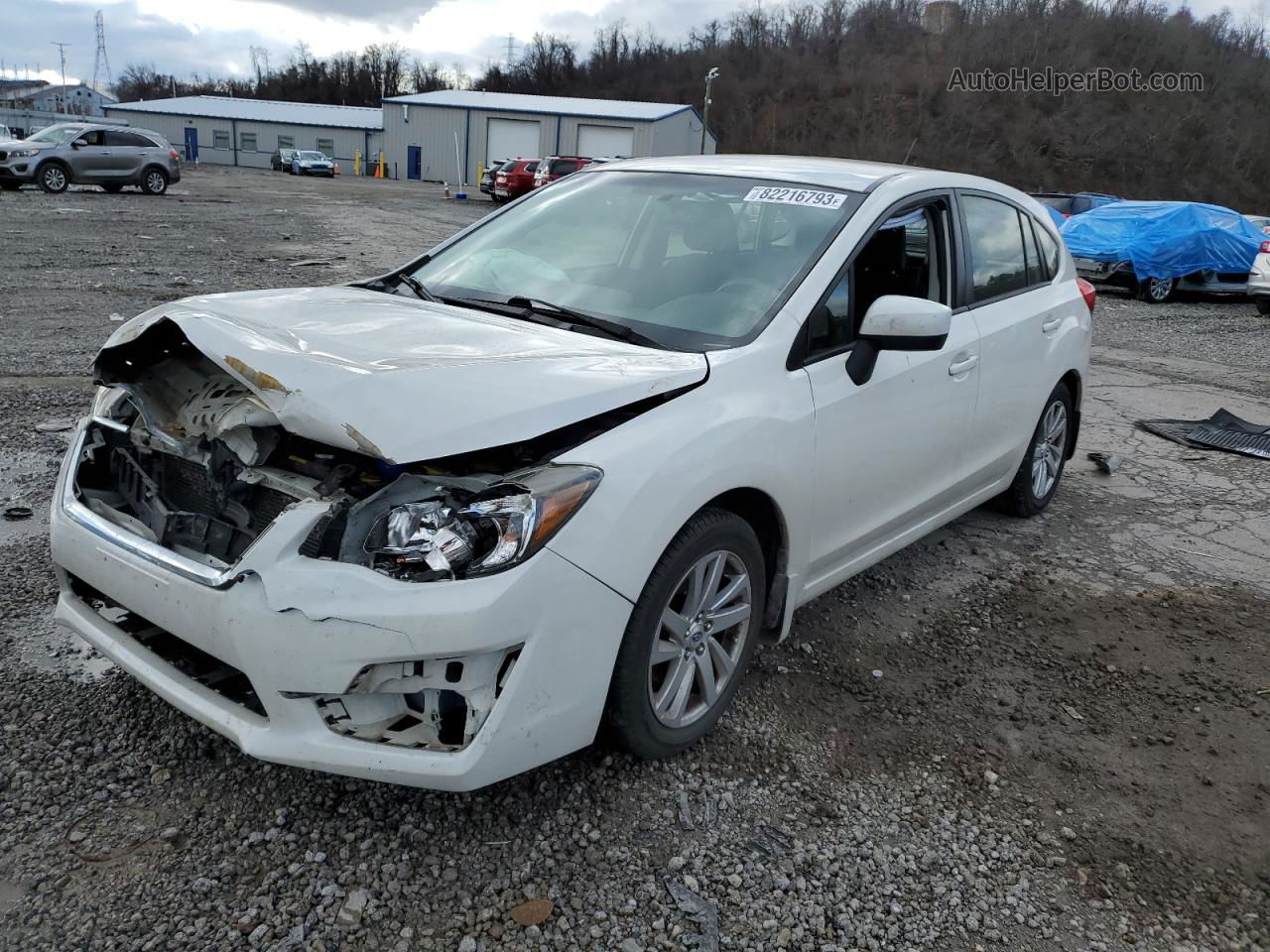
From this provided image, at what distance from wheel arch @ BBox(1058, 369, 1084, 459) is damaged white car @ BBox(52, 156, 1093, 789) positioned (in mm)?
1311

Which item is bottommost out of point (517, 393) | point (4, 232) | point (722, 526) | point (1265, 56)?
point (4, 232)

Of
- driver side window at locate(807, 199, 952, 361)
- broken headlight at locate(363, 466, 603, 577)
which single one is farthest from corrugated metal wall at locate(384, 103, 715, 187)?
broken headlight at locate(363, 466, 603, 577)

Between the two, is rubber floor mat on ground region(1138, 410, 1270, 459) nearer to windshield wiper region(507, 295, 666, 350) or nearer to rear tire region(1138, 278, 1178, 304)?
windshield wiper region(507, 295, 666, 350)

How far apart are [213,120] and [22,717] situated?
67.2 m

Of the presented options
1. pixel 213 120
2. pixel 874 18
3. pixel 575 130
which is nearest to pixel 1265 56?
pixel 874 18

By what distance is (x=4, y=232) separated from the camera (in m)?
14.1

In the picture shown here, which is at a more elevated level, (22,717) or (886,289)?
(886,289)

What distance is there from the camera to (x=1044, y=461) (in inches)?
202

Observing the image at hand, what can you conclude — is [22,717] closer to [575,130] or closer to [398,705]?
[398,705]

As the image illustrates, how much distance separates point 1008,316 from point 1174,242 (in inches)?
520

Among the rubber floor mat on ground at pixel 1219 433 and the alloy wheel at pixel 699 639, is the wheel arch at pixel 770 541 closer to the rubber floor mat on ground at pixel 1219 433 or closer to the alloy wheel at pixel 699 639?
the alloy wheel at pixel 699 639

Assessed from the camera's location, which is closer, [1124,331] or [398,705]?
[398,705]

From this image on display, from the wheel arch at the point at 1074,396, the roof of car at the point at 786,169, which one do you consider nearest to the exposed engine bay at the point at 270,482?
the roof of car at the point at 786,169

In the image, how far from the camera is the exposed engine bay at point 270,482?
7.40 feet
